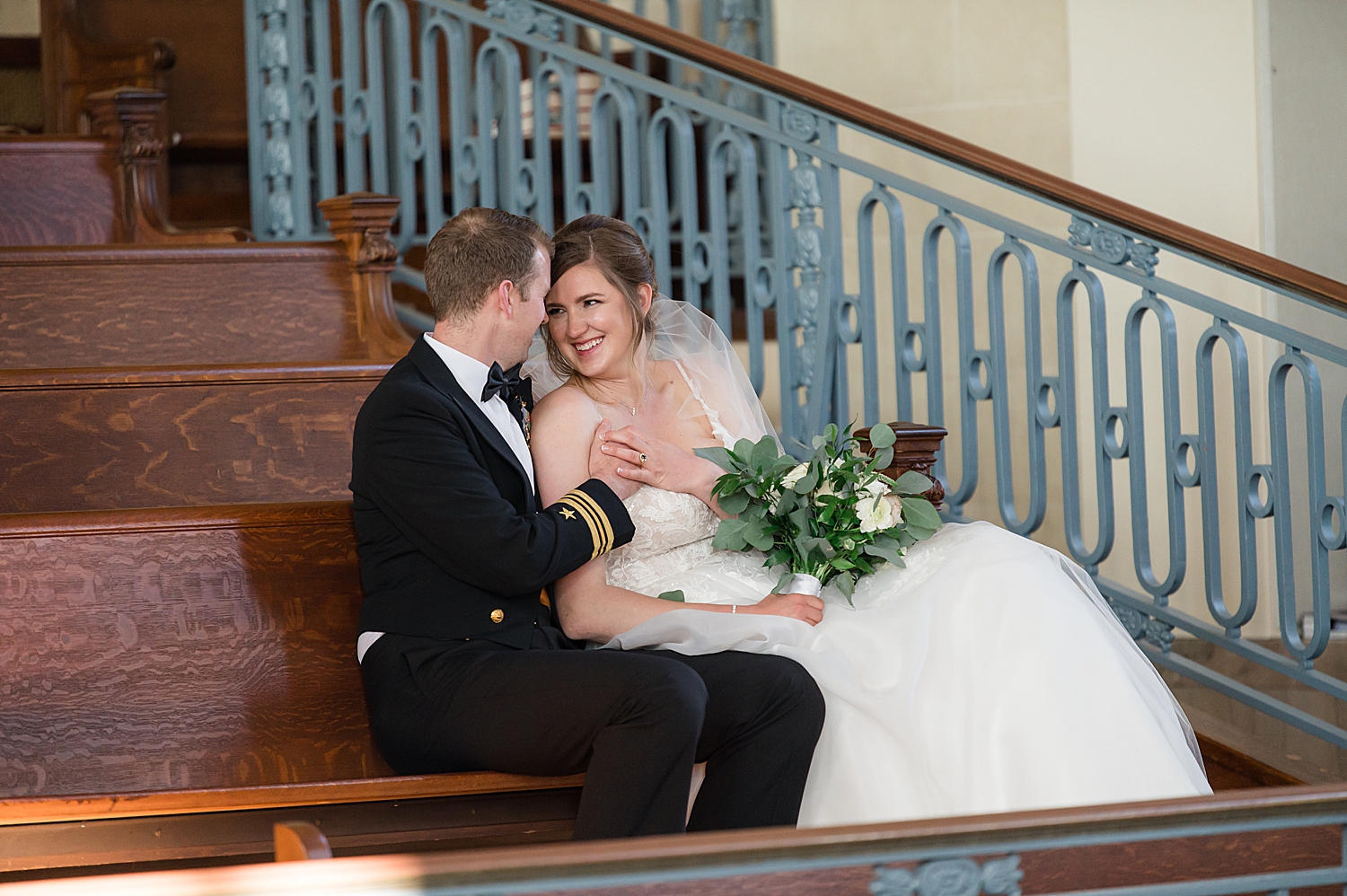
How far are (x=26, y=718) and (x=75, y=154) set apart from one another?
212cm

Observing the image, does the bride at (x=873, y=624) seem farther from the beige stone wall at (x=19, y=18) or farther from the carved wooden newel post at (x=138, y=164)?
the beige stone wall at (x=19, y=18)

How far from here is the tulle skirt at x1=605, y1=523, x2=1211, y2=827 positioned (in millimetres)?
1972

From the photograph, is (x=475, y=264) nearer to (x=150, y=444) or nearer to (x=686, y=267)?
(x=150, y=444)

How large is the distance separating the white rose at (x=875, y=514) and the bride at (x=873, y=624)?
9 cm

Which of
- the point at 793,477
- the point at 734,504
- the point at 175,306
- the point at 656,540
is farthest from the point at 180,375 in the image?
the point at 793,477

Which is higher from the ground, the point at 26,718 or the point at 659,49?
the point at 659,49

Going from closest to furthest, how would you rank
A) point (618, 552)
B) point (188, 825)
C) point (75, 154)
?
point (188, 825) → point (618, 552) → point (75, 154)

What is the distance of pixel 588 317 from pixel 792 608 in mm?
708

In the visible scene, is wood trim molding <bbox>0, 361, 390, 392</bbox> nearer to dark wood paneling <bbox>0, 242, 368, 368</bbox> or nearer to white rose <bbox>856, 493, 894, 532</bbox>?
dark wood paneling <bbox>0, 242, 368, 368</bbox>

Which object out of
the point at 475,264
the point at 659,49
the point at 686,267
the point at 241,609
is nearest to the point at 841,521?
the point at 475,264

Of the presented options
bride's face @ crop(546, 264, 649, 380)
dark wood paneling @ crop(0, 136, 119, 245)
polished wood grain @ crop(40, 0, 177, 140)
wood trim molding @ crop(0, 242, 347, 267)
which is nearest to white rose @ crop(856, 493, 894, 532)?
bride's face @ crop(546, 264, 649, 380)

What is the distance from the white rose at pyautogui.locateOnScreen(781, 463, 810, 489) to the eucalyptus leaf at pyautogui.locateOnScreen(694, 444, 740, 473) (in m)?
0.10

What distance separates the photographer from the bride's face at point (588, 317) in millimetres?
2514

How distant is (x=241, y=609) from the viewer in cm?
227
